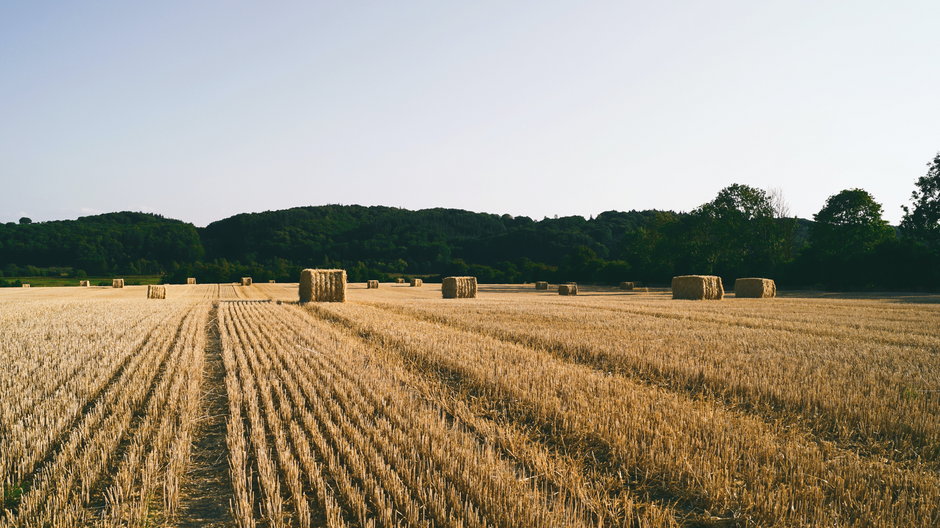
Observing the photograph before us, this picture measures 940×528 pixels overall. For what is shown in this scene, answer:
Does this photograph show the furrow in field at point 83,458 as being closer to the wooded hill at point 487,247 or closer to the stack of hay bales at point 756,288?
the stack of hay bales at point 756,288

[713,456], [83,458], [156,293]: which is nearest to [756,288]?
[713,456]

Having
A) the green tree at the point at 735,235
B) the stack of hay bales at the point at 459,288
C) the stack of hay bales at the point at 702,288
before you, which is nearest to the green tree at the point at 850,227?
the green tree at the point at 735,235

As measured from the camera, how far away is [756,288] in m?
31.6

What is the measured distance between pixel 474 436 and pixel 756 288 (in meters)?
32.1

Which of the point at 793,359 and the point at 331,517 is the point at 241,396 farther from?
the point at 793,359

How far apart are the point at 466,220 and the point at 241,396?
12023 cm

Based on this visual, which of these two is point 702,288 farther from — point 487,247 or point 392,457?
point 487,247

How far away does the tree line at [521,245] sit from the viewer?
43469 millimetres

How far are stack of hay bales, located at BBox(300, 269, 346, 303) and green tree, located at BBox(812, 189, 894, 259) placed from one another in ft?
139

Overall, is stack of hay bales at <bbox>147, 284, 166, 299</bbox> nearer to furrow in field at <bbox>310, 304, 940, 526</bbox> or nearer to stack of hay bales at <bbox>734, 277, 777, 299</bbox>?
furrow in field at <bbox>310, 304, 940, 526</bbox>

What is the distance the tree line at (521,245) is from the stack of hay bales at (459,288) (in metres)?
29.1

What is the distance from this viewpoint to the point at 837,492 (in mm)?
3666

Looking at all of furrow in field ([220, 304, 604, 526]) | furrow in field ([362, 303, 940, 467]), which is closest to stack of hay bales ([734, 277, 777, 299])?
furrow in field ([362, 303, 940, 467])

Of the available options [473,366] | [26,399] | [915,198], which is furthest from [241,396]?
[915,198]
